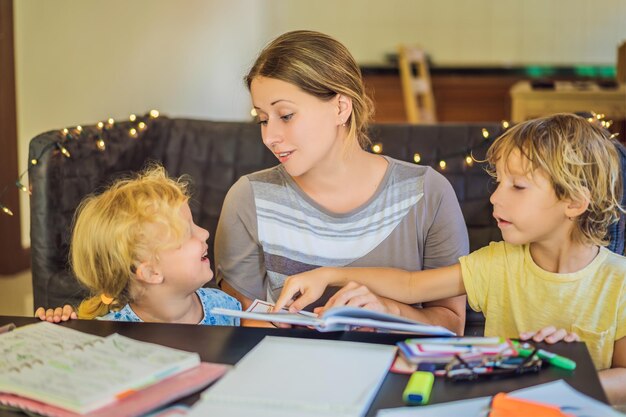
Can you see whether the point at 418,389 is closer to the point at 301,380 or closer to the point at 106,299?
the point at 301,380

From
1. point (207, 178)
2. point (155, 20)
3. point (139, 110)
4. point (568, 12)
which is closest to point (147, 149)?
point (207, 178)

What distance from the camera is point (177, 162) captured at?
303 cm

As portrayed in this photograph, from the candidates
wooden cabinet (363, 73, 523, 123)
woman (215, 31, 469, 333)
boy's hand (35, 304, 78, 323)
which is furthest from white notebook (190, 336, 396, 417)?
wooden cabinet (363, 73, 523, 123)

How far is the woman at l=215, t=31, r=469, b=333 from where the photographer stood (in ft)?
6.30

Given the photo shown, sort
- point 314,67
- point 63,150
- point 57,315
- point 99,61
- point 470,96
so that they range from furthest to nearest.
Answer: point 470,96 < point 99,61 < point 63,150 < point 314,67 < point 57,315

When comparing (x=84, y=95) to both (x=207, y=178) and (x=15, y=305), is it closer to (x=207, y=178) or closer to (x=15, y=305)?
(x=15, y=305)

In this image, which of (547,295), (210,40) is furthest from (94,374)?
(210,40)

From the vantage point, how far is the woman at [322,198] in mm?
1920

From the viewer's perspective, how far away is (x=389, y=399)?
1.13 m

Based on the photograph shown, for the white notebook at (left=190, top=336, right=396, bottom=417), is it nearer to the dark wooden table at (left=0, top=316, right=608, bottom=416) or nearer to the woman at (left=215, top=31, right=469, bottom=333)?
the dark wooden table at (left=0, top=316, right=608, bottom=416)

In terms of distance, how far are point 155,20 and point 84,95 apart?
0.77 meters

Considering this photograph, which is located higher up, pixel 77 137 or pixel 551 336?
pixel 77 137

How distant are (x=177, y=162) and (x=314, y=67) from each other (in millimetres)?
1202

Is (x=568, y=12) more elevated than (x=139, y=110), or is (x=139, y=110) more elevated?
(x=568, y=12)
